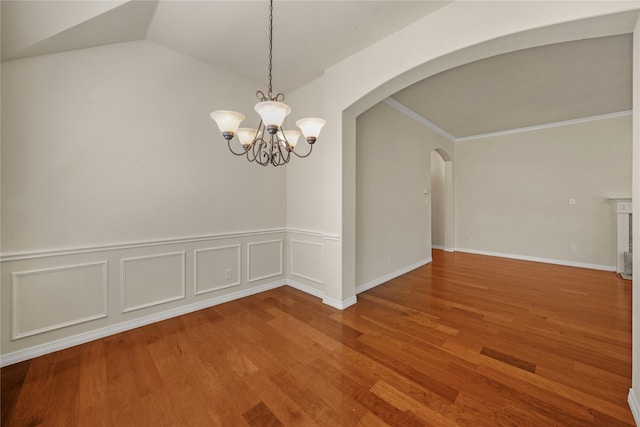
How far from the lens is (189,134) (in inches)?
113

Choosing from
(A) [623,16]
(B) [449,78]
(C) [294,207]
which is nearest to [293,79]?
(C) [294,207]

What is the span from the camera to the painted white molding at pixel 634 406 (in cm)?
142

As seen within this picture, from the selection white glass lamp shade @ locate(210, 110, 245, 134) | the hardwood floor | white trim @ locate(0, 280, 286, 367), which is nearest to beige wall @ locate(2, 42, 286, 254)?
white trim @ locate(0, 280, 286, 367)

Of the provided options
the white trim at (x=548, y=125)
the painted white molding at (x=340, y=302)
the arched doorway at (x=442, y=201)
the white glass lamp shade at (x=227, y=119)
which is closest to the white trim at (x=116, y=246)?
the painted white molding at (x=340, y=302)

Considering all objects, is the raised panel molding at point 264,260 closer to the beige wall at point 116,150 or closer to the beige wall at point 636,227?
the beige wall at point 116,150

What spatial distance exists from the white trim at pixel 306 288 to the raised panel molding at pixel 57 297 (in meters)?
2.17

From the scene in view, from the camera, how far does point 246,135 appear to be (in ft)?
6.07

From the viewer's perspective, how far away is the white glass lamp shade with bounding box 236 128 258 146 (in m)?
1.83

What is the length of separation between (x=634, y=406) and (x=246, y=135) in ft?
10.1

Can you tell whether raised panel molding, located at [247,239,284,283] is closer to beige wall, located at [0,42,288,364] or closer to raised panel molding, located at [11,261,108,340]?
beige wall, located at [0,42,288,364]

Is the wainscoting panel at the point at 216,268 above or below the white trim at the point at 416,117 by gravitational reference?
below

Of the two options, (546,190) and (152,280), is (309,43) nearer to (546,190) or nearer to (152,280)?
(152,280)

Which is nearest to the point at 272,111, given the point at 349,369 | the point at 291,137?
the point at 291,137

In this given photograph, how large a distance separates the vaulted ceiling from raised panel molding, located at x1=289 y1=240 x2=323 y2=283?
2342 mm
